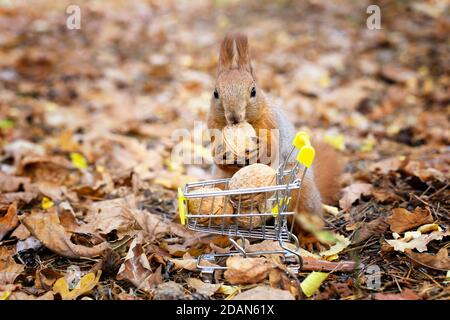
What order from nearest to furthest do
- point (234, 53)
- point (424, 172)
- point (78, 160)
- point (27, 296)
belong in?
1. point (27, 296)
2. point (234, 53)
3. point (424, 172)
4. point (78, 160)

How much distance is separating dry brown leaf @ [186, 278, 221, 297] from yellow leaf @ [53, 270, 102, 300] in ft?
1.32

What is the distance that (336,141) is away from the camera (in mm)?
4504

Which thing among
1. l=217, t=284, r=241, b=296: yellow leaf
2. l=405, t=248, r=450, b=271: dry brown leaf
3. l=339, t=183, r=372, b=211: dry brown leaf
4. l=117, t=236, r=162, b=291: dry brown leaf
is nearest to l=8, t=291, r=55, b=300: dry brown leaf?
l=117, t=236, r=162, b=291: dry brown leaf

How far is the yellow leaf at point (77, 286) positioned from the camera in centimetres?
218

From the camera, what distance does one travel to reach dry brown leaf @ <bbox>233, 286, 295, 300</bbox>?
6.83 ft

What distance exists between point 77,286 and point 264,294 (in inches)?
31.4

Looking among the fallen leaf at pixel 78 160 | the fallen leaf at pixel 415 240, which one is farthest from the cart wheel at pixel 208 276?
the fallen leaf at pixel 78 160

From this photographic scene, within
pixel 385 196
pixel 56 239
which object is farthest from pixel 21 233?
pixel 385 196

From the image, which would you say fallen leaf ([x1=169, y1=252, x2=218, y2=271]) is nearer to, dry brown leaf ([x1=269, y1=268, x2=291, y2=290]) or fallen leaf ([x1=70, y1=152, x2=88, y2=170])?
dry brown leaf ([x1=269, y1=268, x2=291, y2=290])

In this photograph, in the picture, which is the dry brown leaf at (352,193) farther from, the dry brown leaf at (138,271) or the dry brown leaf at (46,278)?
the dry brown leaf at (46,278)

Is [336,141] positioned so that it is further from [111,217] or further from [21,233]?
[21,233]

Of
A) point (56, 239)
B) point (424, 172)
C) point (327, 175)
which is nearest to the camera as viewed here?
point (56, 239)

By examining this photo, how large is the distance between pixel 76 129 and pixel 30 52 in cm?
202
